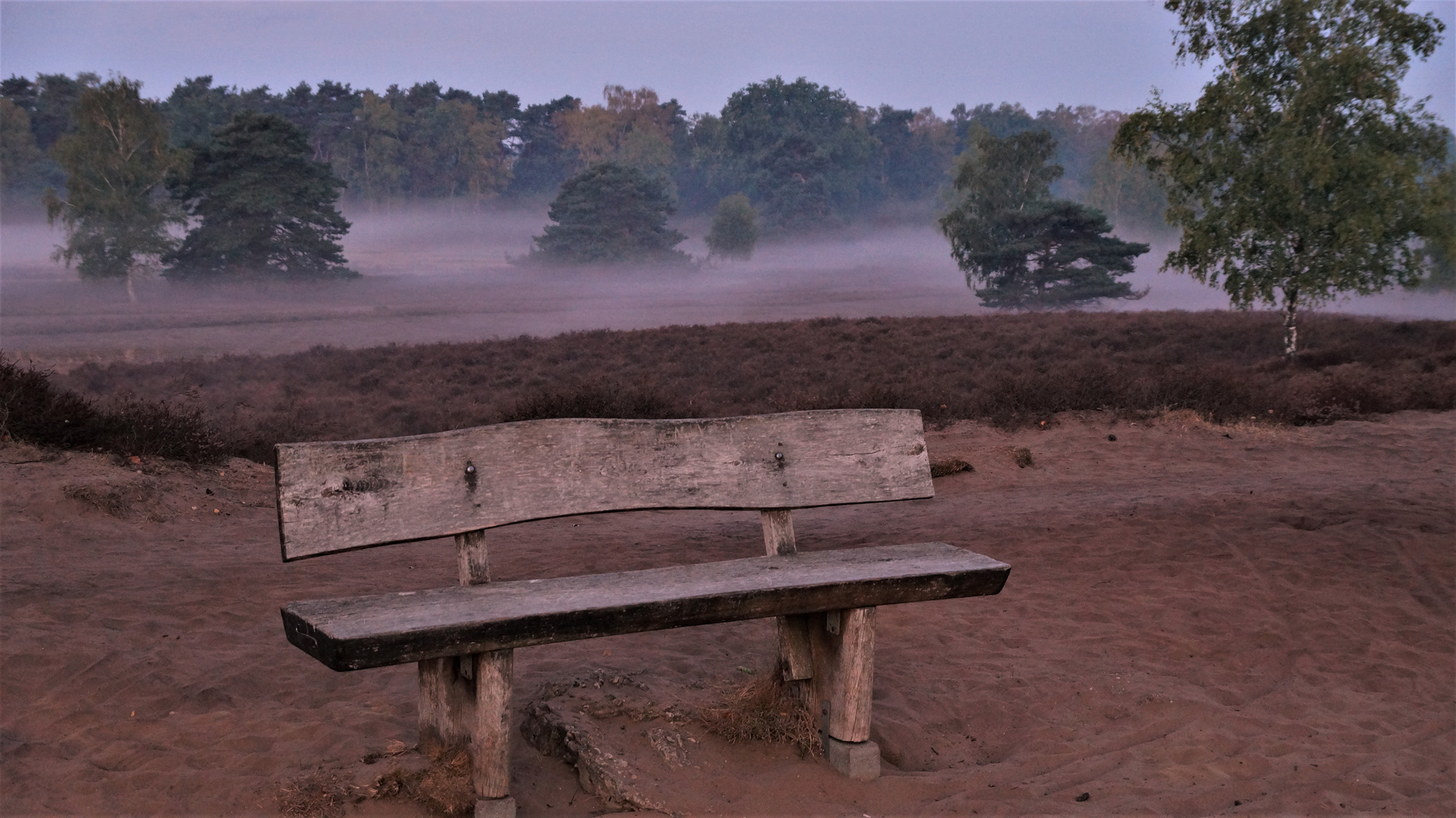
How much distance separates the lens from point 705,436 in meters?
3.91

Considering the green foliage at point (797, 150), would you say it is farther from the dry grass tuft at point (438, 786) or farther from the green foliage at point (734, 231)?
the dry grass tuft at point (438, 786)

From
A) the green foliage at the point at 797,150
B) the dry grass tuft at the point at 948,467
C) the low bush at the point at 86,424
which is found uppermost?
the green foliage at the point at 797,150

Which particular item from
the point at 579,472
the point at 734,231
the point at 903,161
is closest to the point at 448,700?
the point at 579,472

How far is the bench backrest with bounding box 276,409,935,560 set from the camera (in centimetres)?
327

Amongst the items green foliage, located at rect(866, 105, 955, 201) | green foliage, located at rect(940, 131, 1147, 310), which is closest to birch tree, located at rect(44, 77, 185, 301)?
green foliage, located at rect(940, 131, 1147, 310)

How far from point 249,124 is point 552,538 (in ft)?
159

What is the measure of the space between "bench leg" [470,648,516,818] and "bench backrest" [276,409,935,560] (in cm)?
50

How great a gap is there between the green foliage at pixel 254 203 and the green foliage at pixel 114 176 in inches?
55.6

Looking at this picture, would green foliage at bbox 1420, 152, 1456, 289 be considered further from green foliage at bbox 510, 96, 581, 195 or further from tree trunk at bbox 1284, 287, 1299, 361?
green foliage at bbox 510, 96, 581, 195

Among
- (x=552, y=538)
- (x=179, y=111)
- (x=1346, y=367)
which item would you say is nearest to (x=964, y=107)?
(x=179, y=111)

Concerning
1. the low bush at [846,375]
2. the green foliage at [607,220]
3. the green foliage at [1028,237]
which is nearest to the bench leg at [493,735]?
the low bush at [846,375]

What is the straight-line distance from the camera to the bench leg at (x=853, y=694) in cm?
365

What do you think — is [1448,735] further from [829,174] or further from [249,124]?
[829,174]

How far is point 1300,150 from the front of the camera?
20250mm
